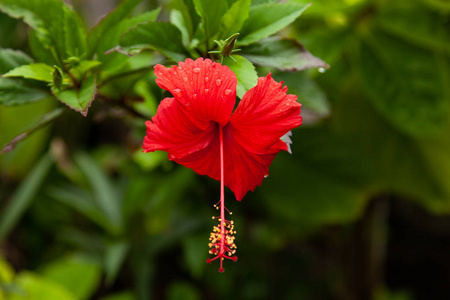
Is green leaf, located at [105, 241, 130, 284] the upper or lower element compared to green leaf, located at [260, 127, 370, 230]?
lower

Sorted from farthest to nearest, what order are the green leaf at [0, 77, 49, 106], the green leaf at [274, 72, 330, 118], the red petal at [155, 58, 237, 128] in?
1. the green leaf at [274, 72, 330, 118]
2. the green leaf at [0, 77, 49, 106]
3. the red petal at [155, 58, 237, 128]

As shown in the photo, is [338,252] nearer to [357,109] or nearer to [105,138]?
[357,109]

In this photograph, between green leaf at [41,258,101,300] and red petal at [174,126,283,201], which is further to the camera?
green leaf at [41,258,101,300]

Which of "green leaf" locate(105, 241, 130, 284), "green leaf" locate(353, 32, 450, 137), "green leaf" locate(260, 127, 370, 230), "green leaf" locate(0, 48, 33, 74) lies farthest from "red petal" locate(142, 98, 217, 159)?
"green leaf" locate(105, 241, 130, 284)

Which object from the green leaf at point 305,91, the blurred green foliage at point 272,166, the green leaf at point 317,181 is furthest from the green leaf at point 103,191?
the green leaf at point 305,91

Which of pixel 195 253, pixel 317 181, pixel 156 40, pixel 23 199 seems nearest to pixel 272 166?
pixel 317 181

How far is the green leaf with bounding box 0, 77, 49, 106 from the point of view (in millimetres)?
483

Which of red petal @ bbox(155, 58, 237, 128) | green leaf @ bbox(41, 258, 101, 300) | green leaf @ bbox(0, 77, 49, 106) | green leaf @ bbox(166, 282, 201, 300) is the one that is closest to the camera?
red petal @ bbox(155, 58, 237, 128)

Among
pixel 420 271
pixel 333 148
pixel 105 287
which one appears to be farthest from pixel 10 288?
pixel 420 271

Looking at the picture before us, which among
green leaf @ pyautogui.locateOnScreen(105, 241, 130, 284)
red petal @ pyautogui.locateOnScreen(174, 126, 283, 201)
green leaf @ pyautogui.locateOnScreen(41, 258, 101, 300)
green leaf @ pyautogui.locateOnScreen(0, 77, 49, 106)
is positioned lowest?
green leaf @ pyautogui.locateOnScreen(41, 258, 101, 300)

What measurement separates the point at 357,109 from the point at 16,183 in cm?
135

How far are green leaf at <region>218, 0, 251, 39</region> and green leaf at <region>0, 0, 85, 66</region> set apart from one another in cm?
19

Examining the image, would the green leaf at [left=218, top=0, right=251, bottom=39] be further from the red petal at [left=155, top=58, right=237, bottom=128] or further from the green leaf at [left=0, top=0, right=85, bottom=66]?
the green leaf at [left=0, top=0, right=85, bottom=66]

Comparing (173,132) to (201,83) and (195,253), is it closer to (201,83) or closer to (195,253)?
(201,83)
